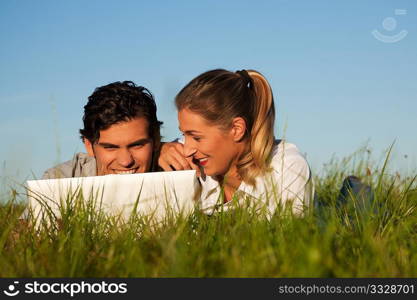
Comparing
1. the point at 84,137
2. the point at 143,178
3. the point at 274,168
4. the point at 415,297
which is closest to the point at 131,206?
the point at 143,178

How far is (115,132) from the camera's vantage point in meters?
4.86

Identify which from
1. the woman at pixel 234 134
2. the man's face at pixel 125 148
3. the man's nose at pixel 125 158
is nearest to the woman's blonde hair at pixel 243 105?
the woman at pixel 234 134

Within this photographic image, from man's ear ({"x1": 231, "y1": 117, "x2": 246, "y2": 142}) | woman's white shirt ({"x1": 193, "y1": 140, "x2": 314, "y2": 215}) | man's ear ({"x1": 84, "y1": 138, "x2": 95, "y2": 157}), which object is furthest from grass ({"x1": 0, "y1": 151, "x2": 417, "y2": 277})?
man's ear ({"x1": 84, "y1": 138, "x2": 95, "y2": 157})

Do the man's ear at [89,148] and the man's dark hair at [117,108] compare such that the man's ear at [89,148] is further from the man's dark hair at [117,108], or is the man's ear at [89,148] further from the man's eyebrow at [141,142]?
the man's eyebrow at [141,142]

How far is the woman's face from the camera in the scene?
170 inches

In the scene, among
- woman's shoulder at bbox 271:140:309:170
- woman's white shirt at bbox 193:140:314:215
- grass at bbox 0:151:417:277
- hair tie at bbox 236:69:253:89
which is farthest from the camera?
hair tie at bbox 236:69:253:89

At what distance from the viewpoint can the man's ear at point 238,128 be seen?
14.5 feet

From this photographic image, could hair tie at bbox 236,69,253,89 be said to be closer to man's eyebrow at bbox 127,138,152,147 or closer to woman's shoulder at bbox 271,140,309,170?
→ woman's shoulder at bbox 271,140,309,170

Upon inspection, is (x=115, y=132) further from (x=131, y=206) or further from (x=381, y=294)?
(x=381, y=294)

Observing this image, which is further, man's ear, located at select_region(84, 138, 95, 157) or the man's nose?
man's ear, located at select_region(84, 138, 95, 157)

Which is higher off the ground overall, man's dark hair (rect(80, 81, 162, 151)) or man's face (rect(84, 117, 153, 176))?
man's dark hair (rect(80, 81, 162, 151))

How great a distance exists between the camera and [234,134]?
444 cm

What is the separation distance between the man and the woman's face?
58 cm

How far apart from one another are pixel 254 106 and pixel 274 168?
609 mm
